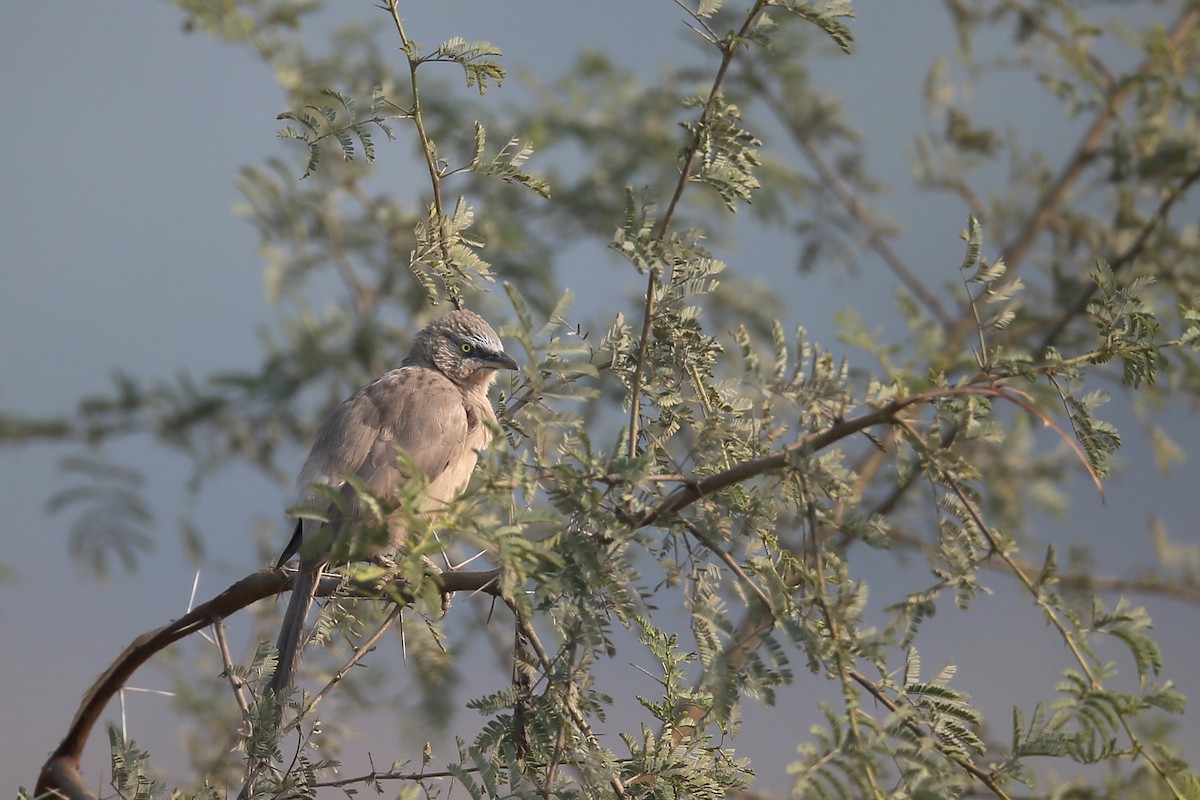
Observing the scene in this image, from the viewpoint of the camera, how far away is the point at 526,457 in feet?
6.96

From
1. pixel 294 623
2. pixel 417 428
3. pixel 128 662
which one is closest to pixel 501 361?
pixel 417 428

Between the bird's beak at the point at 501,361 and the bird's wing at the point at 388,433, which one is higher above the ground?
the bird's beak at the point at 501,361

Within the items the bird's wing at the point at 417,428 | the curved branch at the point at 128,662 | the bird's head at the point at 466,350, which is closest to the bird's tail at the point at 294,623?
the curved branch at the point at 128,662

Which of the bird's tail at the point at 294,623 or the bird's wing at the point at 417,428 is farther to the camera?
the bird's wing at the point at 417,428

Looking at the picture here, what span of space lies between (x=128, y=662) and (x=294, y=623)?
1.77 ft

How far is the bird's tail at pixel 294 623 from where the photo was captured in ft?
9.76

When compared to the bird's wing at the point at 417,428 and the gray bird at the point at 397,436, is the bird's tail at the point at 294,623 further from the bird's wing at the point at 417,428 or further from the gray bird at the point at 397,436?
the bird's wing at the point at 417,428

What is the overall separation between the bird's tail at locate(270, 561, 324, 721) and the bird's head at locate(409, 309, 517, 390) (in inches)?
70.1

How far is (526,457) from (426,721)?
14.2 feet

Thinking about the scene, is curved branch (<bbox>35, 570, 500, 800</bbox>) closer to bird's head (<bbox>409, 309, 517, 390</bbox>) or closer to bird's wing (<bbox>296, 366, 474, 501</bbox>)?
bird's wing (<bbox>296, 366, 474, 501</bbox>)

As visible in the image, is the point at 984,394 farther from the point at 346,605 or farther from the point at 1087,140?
the point at 1087,140

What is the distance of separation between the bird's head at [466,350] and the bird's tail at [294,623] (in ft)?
5.84

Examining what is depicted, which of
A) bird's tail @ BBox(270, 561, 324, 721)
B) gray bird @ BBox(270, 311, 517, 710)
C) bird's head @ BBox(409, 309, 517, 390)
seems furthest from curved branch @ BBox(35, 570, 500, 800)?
bird's head @ BBox(409, 309, 517, 390)

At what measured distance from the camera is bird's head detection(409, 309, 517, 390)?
191 inches
